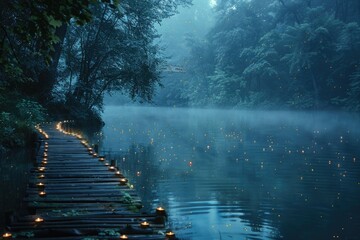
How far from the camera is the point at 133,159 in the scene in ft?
70.1

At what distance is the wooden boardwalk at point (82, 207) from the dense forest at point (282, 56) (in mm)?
41499

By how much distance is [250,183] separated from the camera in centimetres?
1575

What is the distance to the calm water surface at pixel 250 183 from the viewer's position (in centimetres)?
1075

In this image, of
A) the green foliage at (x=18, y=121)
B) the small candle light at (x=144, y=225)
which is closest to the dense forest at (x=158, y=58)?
the green foliage at (x=18, y=121)

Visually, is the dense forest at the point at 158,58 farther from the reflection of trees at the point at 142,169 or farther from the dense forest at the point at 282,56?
the reflection of trees at the point at 142,169

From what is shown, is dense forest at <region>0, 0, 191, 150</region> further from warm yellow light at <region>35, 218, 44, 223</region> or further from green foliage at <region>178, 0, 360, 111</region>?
green foliage at <region>178, 0, 360, 111</region>

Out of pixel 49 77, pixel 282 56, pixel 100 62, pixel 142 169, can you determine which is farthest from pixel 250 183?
pixel 282 56

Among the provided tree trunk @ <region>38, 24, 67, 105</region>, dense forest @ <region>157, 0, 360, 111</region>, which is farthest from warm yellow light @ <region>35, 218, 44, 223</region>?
dense forest @ <region>157, 0, 360, 111</region>

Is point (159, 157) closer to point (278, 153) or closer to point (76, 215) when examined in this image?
point (278, 153)

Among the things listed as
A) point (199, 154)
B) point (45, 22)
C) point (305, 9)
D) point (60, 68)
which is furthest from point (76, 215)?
point (305, 9)

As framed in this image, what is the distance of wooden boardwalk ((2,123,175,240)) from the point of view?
6.82 m

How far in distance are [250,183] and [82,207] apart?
856cm

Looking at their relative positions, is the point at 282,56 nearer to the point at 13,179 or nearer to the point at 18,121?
the point at 18,121

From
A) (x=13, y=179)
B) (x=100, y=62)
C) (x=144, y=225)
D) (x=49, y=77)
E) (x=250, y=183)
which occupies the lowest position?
(x=250, y=183)
